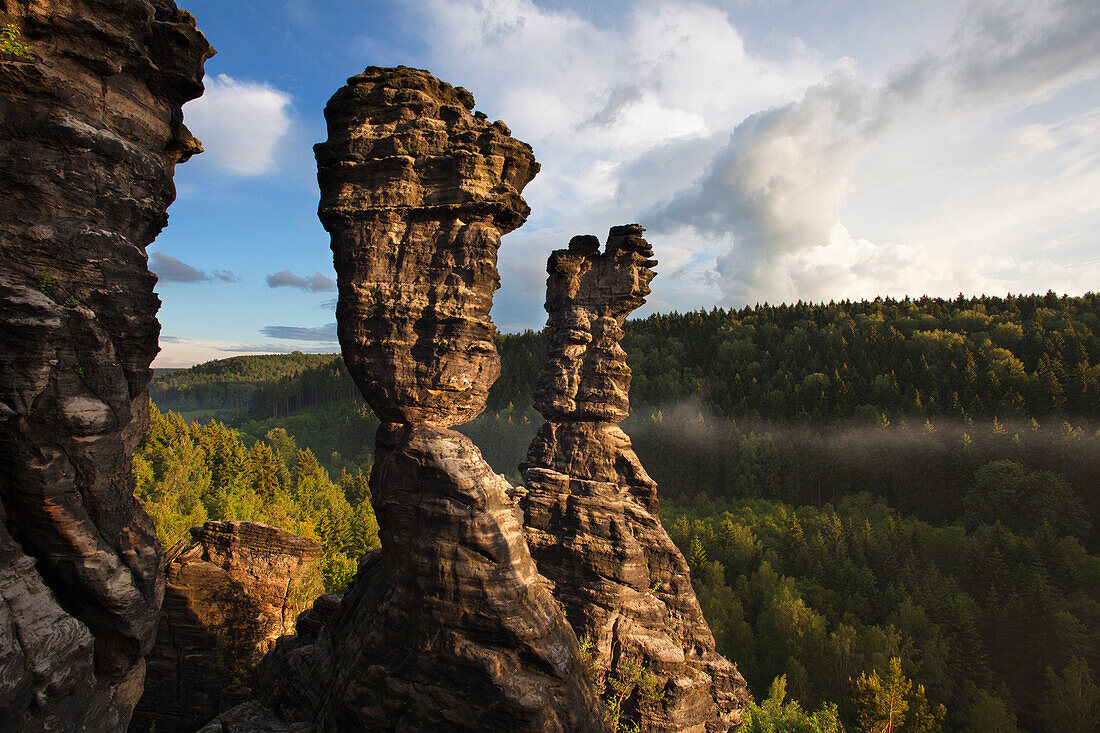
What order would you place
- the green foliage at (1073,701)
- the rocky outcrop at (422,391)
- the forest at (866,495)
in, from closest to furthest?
1. the rocky outcrop at (422,391)
2. the green foliage at (1073,701)
3. the forest at (866,495)

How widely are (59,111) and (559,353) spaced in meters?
24.4

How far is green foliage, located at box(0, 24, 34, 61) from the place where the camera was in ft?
33.2

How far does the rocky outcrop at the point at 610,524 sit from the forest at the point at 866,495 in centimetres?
1170

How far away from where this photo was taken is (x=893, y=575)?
57.8 m

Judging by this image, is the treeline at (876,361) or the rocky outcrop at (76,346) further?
the treeline at (876,361)

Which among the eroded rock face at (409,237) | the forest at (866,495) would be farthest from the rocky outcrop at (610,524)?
the eroded rock face at (409,237)

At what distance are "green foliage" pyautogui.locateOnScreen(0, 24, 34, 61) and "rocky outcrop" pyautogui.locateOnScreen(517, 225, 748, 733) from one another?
24109mm

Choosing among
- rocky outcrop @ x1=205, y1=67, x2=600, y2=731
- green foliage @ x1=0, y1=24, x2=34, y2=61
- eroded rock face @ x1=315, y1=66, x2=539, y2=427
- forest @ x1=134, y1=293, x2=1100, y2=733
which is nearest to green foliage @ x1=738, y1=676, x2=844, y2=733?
forest @ x1=134, y1=293, x2=1100, y2=733

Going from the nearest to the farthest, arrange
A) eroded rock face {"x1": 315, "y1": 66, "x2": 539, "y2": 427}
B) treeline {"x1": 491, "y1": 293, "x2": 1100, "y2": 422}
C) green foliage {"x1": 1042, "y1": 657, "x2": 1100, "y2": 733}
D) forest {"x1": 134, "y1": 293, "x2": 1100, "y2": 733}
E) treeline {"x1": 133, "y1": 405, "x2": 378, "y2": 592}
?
1. eroded rock face {"x1": 315, "y1": 66, "x2": 539, "y2": 427}
2. green foliage {"x1": 1042, "y1": 657, "x2": 1100, "y2": 733}
3. forest {"x1": 134, "y1": 293, "x2": 1100, "y2": 733}
4. treeline {"x1": 133, "y1": 405, "x2": 378, "y2": 592}
5. treeline {"x1": 491, "y1": 293, "x2": 1100, "y2": 422}

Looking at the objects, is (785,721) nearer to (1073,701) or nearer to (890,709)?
(890,709)

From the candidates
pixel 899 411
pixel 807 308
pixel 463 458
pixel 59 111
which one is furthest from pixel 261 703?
pixel 807 308

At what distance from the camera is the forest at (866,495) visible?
4472 centimetres

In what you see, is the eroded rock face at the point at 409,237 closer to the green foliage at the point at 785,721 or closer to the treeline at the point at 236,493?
the green foliage at the point at 785,721

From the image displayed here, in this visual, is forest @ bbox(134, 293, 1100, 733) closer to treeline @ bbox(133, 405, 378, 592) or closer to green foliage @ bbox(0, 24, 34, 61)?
treeline @ bbox(133, 405, 378, 592)
